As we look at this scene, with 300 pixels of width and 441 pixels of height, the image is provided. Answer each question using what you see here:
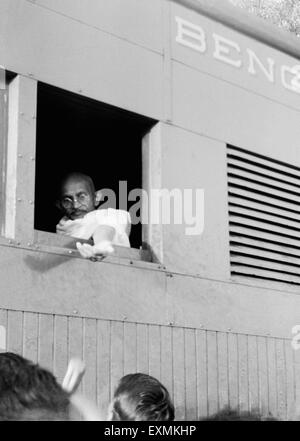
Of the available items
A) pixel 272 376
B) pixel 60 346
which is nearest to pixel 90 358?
pixel 60 346

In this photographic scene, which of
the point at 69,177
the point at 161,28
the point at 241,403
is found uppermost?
the point at 161,28

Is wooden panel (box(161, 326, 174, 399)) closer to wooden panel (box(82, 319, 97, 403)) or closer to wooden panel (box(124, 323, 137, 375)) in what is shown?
wooden panel (box(124, 323, 137, 375))

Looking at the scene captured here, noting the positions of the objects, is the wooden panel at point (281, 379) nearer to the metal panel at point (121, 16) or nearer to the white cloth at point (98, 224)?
the white cloth at point (98, 224)

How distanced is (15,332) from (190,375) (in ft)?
3.92

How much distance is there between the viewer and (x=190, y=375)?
16.5ft

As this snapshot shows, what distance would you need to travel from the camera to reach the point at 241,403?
17.3ft

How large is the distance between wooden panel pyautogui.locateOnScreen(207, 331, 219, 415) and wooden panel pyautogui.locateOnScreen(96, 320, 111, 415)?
73 centimetres

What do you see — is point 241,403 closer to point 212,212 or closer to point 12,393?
point 212,212

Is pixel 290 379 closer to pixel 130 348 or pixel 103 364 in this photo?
pixel 130 348

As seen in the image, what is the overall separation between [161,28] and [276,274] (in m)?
1.73

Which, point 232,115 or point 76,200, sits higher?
point 232,115

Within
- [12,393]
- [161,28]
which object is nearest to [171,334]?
[161,28]

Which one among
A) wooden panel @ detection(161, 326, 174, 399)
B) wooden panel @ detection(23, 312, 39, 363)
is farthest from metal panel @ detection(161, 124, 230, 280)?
wooden panel @ detection(23, 312, 39, 363)
